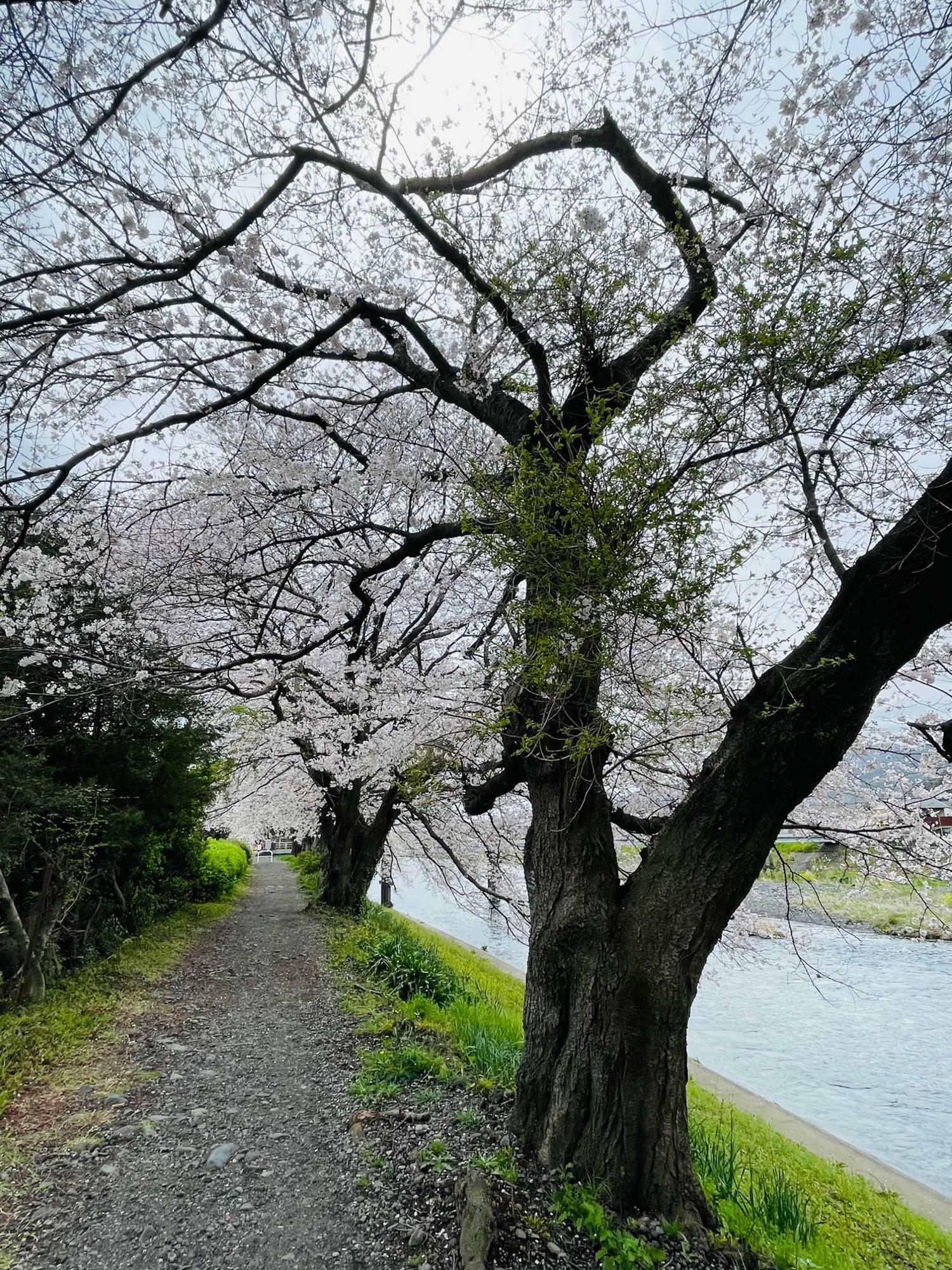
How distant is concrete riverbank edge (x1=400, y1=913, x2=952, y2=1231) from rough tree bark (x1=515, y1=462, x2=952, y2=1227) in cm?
430

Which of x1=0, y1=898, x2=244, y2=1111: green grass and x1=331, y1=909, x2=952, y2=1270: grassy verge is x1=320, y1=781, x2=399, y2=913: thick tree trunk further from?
x1=331, y1=909, x2=952, y2=1270: grassy verge

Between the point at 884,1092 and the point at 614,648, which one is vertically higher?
the point at 614,648

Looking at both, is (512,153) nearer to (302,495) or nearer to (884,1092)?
(302,495)

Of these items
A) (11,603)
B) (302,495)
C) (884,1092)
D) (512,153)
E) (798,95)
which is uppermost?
(798,95)

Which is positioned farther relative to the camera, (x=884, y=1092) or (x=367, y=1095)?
(x=884, y=1092)

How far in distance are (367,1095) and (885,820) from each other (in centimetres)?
456

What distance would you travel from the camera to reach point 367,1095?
4.25m

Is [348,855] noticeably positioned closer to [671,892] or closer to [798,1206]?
[798,1206]

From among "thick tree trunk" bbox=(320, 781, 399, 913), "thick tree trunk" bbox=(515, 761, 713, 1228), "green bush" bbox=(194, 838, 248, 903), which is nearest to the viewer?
"thick tree trunk" bbox=(515, 761, 713, 1228)

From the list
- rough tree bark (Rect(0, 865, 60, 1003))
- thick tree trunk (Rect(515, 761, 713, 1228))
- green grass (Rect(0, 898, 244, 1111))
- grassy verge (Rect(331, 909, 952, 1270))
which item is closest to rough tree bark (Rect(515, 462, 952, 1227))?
Result: thick tree trunk (Rect(515, 761, 713, 1228))

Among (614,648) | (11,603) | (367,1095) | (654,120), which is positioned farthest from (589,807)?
(11,603)

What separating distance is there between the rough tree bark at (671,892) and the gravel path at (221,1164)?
114 cm

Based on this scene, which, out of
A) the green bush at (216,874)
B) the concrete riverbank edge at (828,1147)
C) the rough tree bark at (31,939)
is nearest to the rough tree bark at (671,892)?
the concrete riverbank edge at (828,1147)

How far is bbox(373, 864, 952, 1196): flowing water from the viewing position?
24.3 feet
